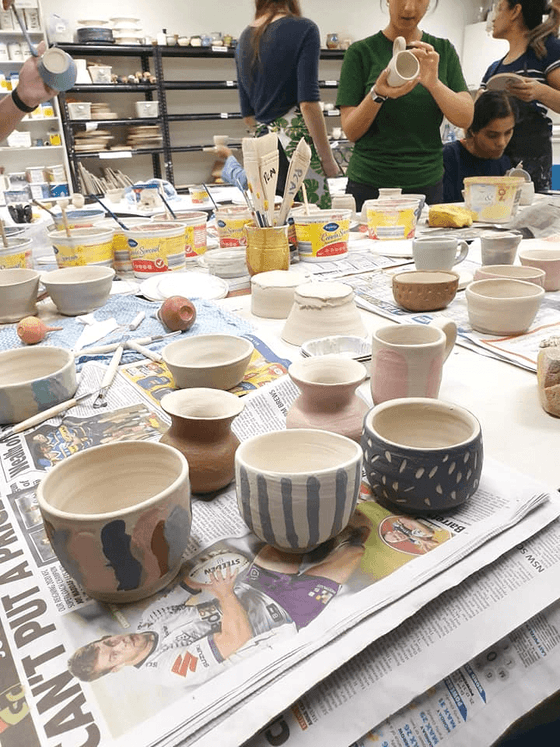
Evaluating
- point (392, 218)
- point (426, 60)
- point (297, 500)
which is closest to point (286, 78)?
point (426, 60)

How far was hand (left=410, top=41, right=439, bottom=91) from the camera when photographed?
179 centimetres

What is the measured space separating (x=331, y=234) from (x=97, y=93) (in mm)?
4425

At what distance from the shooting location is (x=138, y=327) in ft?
3.79

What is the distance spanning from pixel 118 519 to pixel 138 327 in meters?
0.74

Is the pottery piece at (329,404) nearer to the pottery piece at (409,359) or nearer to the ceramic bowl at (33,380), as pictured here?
the pottery piece at (409,359)

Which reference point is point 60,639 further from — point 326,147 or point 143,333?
point 326,147

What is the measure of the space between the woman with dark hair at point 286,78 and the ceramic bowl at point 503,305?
3.73 ft

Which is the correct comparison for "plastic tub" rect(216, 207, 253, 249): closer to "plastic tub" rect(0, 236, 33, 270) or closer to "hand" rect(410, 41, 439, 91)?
"plastic tub" rect(0, 236, 33, 270)

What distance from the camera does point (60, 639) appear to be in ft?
1.54

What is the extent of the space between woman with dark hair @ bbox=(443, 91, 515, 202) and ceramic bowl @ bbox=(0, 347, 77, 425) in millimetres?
2205

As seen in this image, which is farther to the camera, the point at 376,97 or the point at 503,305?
the point at 376,97

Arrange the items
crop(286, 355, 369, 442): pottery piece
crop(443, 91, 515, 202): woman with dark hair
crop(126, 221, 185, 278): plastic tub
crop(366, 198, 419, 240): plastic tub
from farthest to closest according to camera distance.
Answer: crop(443, 91, 515, 202): woman with dark hair, crop(366, 198, 419, 240): plastic tub, crop(126, 221, 185, 278): plastic tub, crop(286, 355, 369, 442): pottery piece

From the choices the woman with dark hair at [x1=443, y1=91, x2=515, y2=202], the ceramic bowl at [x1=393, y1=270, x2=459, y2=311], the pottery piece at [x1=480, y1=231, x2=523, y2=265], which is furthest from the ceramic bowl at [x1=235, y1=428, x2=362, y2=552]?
the woman with dark hair at [x1=443, y1=91, x2=515, y2=202]

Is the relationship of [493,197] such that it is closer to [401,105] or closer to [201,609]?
[401,105]
